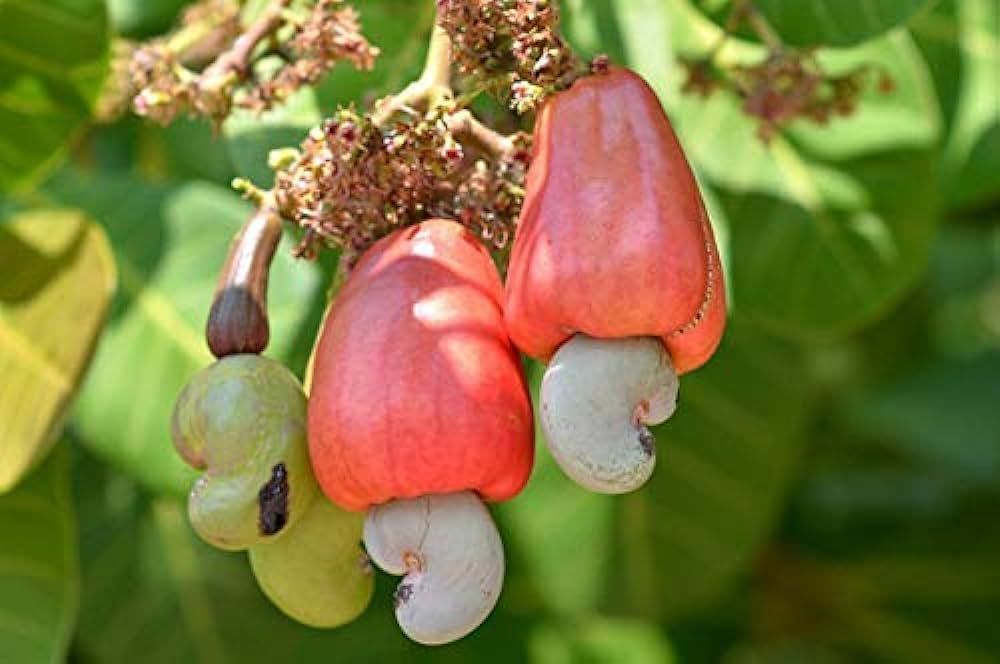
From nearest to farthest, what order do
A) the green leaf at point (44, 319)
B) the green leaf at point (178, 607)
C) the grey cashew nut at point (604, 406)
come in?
the grey cashew nut at point (604, 406) < the green leaf at point (44, 319) < the green leaf at point (178, 607)

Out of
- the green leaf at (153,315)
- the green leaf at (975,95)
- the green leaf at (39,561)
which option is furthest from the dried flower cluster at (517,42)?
the green leaf at (975,95)

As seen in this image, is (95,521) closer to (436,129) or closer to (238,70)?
(238,70)

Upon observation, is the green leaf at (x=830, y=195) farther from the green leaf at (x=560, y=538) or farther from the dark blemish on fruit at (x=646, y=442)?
the dark blemish on fruit at (x=646, y=442)

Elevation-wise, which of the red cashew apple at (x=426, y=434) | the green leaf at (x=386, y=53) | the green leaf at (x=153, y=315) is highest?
the red cashew apple at (x=426, y=434)

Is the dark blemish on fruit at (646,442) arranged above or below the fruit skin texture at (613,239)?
below

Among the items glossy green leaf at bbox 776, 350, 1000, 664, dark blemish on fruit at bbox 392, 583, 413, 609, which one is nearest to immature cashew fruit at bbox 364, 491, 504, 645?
dark blemish on fruit at bbox 392, 583, 413, 609

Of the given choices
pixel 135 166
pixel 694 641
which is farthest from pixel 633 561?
pixel 135 166

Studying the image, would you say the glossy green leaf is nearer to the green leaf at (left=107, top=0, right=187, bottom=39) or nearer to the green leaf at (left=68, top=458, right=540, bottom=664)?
the green leaf at (left=68, top=458, right=540, bottom=664)
